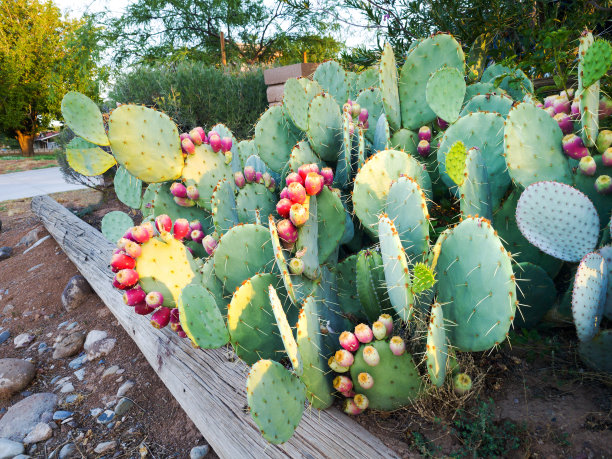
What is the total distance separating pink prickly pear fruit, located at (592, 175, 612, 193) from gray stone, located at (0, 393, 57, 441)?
267 centimetres

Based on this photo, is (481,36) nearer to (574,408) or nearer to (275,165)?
(275,165)

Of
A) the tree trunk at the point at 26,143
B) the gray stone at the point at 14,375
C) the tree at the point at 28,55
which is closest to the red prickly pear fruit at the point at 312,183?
the gray stone at the point at 14,375

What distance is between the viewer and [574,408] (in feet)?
3.53

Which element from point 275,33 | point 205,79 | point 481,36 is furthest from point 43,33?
point 481,36

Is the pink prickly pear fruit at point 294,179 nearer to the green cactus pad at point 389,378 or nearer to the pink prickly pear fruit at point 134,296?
the green cactus pad at point 389,378

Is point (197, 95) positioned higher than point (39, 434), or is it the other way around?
point (197, 95)

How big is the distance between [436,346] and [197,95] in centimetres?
554

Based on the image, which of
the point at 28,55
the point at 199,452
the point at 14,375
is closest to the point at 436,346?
the point at 199,452

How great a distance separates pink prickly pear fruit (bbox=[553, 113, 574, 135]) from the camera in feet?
4.69

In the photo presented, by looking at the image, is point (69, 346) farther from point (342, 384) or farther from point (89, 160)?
point (342, 384)

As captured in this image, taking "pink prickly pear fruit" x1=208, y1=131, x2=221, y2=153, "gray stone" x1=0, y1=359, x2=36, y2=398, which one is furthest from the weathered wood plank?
"pink prickly pear fruit" x1=208, y1=131, x2=221, y2=153

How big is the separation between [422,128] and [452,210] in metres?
0.40

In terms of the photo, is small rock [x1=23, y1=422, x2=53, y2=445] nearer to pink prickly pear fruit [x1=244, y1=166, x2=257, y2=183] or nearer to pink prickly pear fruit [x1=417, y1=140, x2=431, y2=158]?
pink prickly pear fruit [x1=244, y1=166, x2=257, y2=183]

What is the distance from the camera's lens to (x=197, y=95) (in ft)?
18.6
